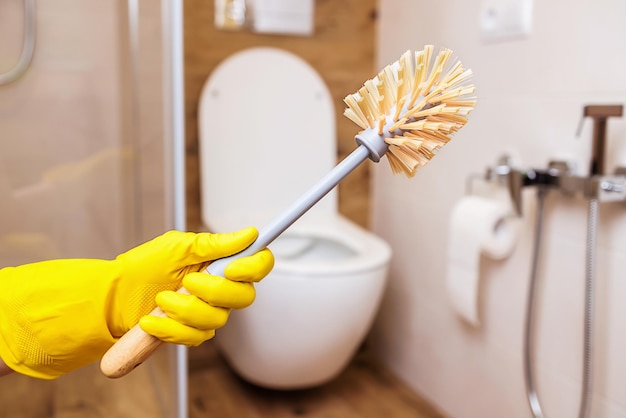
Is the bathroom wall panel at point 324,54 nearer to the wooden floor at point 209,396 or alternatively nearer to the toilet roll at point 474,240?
the wooden floor at point 209,396

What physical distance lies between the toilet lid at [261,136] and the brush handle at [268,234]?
84cm

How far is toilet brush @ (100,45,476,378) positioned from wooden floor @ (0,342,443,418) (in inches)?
23.6

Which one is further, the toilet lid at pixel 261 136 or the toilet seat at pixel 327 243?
the toilet lid at pixel 261 136

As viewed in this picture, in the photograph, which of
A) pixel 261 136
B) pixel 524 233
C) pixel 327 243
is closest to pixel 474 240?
pixel 524 233

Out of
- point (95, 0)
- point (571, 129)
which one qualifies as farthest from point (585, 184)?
point (95, 0)

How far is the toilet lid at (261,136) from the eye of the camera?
1.40m

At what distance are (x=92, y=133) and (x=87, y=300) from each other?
0.56 m

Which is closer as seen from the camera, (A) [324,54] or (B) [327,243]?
(B) [327,243]

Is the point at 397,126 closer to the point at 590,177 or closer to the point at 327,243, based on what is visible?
the point at 590,177

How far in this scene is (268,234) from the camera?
1.66 feet

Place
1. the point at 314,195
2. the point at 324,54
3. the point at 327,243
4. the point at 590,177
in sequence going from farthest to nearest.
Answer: the point at 324,54
the point at 327,243
the point at 590,177
the point at 314,195

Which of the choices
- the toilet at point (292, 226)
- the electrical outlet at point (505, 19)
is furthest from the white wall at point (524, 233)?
the toilet at point (292, 226)

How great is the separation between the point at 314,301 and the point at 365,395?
18.1 inches

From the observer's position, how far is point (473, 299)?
1.14m
